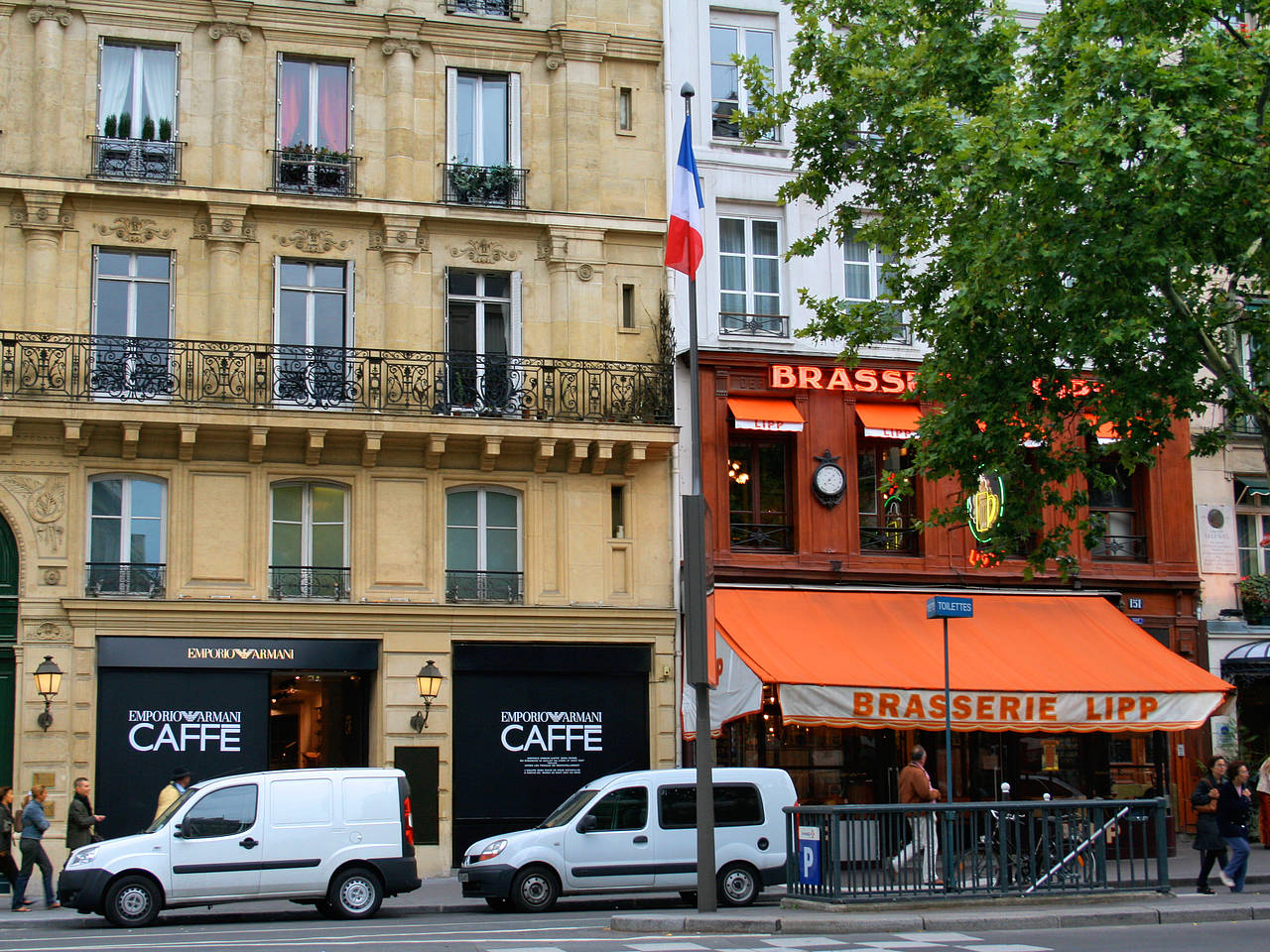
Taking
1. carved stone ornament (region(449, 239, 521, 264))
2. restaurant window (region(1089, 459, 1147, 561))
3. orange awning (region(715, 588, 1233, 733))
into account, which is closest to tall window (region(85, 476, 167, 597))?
carved stone ornament (region(449, 239, 521, 264))

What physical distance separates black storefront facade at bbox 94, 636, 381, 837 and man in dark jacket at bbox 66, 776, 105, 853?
2.58 m

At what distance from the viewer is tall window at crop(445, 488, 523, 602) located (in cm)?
2655

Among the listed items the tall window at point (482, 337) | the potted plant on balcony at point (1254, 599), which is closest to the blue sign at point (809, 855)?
the tall window at point (482, 337)

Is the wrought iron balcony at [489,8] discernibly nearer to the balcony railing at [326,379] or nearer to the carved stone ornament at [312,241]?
the carved stone ornament at [312,241]

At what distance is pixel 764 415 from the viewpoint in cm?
2747

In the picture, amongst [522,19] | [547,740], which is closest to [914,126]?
[522,19]

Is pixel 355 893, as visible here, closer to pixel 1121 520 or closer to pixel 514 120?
pixel 514 120

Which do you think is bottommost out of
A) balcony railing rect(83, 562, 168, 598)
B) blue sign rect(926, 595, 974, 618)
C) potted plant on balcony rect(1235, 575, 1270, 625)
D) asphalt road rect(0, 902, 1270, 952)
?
asphalt road rect(0, 902, 1270, 952)

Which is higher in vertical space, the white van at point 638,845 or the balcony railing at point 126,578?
the balcony railing at point 126,578

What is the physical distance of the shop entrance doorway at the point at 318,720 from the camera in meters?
26.6

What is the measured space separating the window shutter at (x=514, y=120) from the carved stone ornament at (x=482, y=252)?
147cm

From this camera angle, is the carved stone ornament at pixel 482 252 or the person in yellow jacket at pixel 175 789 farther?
the carved stone ornament at pixel 482 252

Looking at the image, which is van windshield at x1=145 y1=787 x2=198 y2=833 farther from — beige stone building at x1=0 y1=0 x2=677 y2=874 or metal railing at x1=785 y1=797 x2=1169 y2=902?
metal railing at x1=785 y1=797 x2=1169 y2=902

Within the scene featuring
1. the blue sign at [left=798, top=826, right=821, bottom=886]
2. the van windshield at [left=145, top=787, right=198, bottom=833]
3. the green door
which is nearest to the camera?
the blue sign at [left=798, top=826, right=821, bottom=886]
